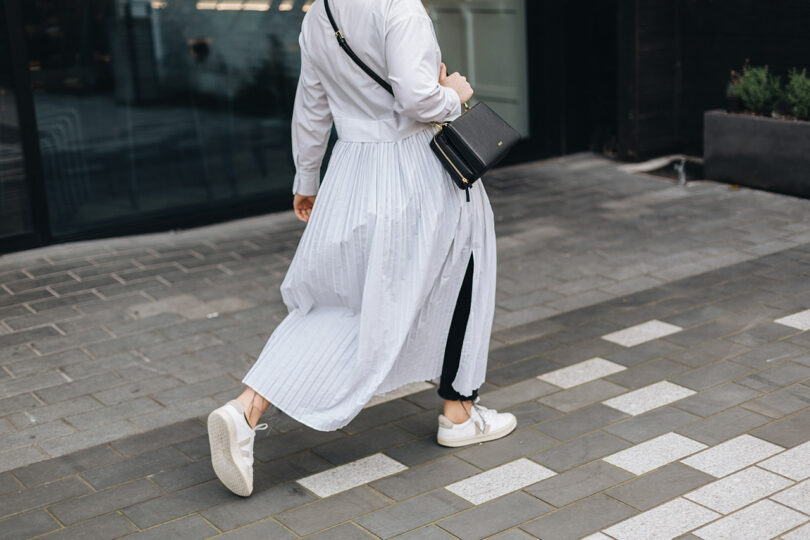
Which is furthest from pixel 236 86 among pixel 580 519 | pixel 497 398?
pixel 580 519

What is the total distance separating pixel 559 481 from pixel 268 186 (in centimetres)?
522

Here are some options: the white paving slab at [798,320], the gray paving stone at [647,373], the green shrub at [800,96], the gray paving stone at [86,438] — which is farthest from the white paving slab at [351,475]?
the green shrub at [800,96]

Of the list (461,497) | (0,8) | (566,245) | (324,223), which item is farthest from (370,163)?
(0,8)

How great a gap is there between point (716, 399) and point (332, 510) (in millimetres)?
1775

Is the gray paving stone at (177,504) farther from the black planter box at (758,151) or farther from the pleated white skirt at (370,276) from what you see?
the black planter box at (758,151)

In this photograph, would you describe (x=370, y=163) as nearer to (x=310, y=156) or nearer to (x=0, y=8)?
(x=310, y=156)

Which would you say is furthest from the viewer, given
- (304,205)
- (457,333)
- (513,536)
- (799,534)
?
(304,205)

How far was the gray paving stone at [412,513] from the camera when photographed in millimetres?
3574

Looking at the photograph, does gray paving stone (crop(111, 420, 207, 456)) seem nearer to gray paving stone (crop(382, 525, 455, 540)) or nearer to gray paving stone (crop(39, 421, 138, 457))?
gray paving stone (crop(39, 421, 138, 457))

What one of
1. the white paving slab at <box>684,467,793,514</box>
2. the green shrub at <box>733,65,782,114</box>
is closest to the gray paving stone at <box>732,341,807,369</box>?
the white paving slab at <box>684,467,793,514</box>

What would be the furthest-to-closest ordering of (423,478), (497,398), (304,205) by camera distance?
(497,398) → (304,205) → (423,478)

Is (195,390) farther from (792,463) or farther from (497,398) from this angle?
(792,463)

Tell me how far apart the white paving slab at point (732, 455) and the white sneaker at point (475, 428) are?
28.7 inches

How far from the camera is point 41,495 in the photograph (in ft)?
13.0
